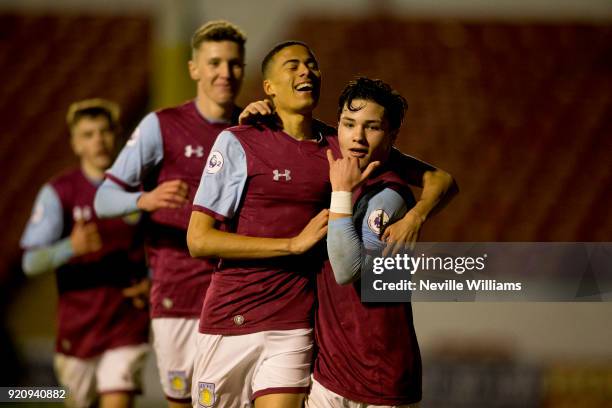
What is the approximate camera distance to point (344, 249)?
3.07m

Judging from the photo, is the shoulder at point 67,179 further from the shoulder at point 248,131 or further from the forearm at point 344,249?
the forearm at point 344,249

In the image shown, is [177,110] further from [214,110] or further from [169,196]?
[169,196]

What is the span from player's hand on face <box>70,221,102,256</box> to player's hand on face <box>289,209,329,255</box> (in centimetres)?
205

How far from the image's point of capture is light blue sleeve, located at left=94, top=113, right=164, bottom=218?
424cm

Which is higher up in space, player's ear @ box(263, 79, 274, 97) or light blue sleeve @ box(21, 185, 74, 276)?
player's ear @ box(263, 79, 274, 97)

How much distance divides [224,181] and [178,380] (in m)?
1.43

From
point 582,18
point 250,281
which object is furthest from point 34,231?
point 582,18

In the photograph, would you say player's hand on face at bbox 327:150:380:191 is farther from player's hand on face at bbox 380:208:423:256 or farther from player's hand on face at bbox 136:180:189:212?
player's hand on face at bbox 136:180:189:212

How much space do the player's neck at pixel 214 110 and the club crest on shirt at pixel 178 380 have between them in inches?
44.7

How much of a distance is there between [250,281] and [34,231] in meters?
2.13

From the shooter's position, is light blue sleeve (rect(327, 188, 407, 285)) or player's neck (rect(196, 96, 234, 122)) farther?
player's neck (rect(196, 96, 234, 122))

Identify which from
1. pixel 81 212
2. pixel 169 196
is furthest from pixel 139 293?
pixel 169 196

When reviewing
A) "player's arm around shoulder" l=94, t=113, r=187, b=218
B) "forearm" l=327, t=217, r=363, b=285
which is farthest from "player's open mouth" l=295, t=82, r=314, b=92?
"player's arm around shoulder" l=94, t=113, r=187, b=218

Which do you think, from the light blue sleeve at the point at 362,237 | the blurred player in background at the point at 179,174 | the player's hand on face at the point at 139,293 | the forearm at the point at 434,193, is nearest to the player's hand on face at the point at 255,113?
the light blue sleeve at the point at 362,237
